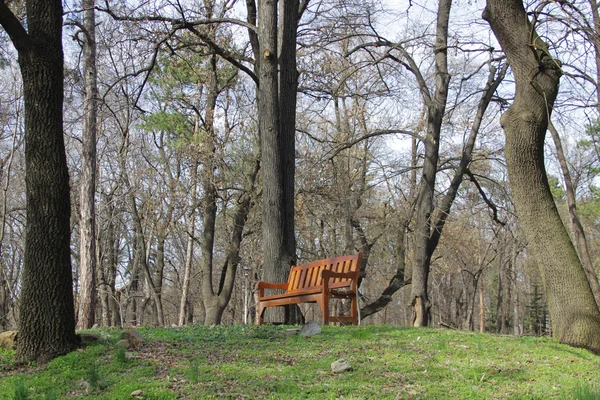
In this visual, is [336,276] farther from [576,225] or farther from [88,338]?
[576,225]

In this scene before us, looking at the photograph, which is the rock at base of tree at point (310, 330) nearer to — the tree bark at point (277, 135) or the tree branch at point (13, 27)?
the tree bark at point (277, 135)

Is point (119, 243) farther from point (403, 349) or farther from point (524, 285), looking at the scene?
point (524, 285)

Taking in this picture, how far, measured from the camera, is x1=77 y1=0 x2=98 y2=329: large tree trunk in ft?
38.7

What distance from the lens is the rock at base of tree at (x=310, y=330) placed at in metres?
6.46

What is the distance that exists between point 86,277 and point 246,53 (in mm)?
7604

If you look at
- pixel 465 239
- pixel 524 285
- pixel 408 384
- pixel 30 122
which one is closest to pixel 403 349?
pixel 408 384

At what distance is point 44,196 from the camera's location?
575 cm

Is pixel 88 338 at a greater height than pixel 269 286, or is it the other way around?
pixel 269 286

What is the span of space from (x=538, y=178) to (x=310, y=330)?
12.5ft

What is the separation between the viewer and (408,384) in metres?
4.55

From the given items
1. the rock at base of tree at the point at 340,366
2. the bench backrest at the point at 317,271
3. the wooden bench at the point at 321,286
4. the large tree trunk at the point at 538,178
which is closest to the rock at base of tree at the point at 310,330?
the wooden bench at the point at 321,286

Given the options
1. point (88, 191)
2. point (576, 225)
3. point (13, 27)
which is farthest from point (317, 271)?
point (576, 225)

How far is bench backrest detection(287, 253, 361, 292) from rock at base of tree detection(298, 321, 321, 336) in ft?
3.80

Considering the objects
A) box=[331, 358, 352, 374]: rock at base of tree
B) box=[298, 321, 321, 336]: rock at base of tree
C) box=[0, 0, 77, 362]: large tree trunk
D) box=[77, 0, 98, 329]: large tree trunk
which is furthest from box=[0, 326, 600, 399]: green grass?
box=[77, 0, 98, 329]: large tree trunk
